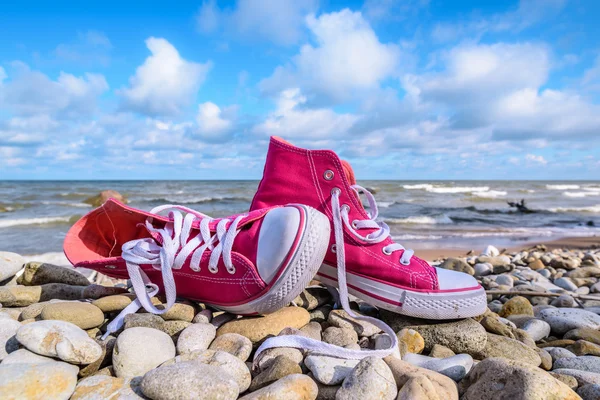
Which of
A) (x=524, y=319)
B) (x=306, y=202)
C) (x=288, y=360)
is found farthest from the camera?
(x=524, y=319)

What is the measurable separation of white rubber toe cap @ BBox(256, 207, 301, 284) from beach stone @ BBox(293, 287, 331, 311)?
42cm

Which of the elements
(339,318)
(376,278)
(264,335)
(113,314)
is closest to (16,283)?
(113,314)

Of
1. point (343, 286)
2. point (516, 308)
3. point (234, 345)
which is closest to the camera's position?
point (234, 345)

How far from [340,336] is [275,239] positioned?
1.64 feet

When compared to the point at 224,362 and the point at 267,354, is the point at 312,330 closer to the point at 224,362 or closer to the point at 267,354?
the point at 267,354

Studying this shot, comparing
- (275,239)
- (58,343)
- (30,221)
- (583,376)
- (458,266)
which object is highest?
(275,239)

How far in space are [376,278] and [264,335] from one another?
0.63 m

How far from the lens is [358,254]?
2.00m

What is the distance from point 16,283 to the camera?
8.43ft

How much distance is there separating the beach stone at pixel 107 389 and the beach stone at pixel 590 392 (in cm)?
143

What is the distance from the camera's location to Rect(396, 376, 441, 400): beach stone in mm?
1166

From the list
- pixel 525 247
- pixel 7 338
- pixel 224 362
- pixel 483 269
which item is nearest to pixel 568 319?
pixel 224 362

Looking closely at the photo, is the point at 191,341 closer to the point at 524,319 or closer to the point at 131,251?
the point at 131,251

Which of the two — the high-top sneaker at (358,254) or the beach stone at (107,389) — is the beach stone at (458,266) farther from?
the beach stone at (107,389)
